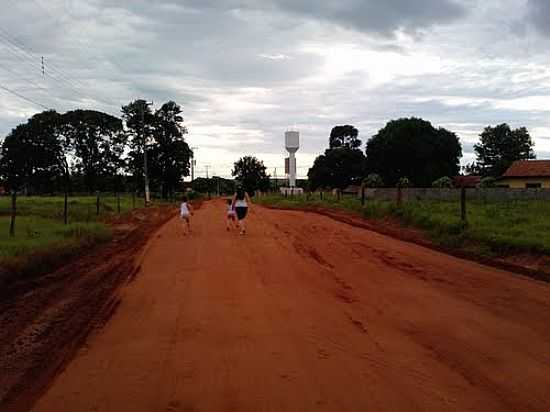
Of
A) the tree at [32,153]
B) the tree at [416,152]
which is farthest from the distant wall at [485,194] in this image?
the tree at [32,153]

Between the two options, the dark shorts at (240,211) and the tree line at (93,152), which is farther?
the tree line at (93,152)

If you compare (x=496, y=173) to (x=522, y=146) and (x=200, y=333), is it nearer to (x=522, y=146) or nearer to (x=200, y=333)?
(x=522, y=146)

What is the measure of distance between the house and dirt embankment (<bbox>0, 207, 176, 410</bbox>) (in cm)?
5210

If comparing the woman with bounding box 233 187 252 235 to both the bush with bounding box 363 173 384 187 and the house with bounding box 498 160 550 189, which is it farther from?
the bush with bounding box 363 173 384 187

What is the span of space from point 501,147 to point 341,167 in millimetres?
24050

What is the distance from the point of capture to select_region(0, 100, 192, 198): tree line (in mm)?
83438

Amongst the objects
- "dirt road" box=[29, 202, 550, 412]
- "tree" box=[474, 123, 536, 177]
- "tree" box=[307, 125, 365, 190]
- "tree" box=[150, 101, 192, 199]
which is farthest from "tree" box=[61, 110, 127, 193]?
"dirt road" box=[29, 202, 550, 412]

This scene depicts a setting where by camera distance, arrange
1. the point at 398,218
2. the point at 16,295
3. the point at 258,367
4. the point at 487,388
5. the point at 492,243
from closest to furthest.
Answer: the point at 487,388
the point at 258,367
the point at 16,295
the point at 492,243
the point at 398,218

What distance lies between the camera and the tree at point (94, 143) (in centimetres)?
9800

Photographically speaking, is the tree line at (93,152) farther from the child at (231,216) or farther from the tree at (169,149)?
the child at (231,216)

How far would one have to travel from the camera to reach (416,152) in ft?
265

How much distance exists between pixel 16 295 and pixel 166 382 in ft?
22.5

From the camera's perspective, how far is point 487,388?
243 inches

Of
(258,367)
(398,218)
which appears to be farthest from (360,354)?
(398,218)
